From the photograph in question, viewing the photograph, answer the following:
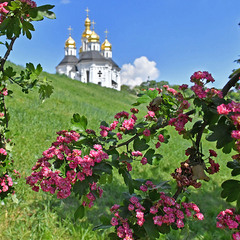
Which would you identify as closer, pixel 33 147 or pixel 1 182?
pixel 1 182

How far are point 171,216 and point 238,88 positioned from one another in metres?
0.77

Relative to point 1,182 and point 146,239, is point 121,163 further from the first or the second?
point 1,182

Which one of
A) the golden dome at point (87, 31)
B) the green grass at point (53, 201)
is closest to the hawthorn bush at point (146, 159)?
the green grass at point (53, 201)

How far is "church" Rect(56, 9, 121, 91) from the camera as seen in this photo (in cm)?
4588

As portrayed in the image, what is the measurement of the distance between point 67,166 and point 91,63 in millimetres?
46413

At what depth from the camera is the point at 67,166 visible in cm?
126

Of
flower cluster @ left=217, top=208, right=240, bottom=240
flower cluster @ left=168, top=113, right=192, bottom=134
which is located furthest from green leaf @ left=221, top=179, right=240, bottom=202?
flower cluster @ left=168, top=113, right=192, bottom=134

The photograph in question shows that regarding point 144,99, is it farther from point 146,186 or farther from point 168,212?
point 168,212

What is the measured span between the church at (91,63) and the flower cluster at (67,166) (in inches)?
1763

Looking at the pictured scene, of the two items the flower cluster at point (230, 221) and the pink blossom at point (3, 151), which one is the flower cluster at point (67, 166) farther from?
the pink blossom at point (3, 151)

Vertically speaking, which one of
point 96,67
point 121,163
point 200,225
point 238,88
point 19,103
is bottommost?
point 200,225

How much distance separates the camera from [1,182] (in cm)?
233

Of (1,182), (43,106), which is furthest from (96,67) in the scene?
(1,182)

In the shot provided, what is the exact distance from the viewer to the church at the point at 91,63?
4588cm
